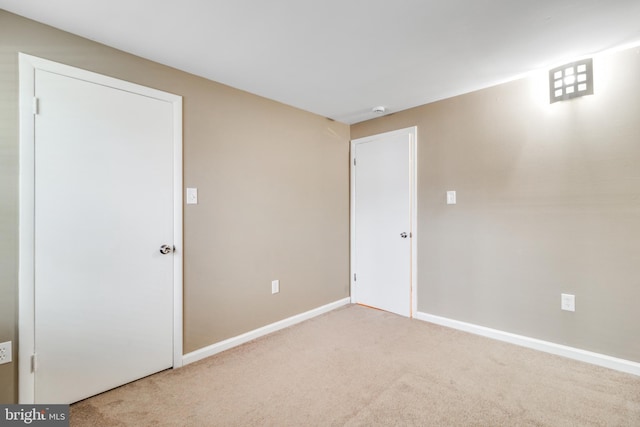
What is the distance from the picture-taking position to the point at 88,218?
1.82 metres

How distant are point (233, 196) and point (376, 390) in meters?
1.88

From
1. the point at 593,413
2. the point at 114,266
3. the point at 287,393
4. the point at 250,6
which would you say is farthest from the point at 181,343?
the point at 593,413

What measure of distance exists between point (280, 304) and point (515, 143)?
2.66 metres

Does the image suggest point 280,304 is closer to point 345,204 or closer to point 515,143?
point 345,204

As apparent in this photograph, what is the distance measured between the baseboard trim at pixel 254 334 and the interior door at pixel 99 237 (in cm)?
20

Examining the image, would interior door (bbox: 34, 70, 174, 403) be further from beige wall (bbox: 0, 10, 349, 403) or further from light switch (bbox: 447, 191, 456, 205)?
light switch (bbox: 447, 191, 456, 205)

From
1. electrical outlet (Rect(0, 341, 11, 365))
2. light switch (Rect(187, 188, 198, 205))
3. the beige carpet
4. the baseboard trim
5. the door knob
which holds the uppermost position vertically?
light switch (Rect(187, 188, 198, 205))

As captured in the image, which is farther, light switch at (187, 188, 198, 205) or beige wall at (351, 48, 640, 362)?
light switch at (187, 188, 198, 205)

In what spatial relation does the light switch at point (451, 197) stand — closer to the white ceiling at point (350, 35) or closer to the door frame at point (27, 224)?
the white ceiling at point (350, 35)

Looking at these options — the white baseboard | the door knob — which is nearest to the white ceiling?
the door knob

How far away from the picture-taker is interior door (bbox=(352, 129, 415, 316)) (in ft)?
10.5

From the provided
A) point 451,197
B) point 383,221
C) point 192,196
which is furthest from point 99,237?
point 451,197

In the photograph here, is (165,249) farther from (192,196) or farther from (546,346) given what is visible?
(546,346)

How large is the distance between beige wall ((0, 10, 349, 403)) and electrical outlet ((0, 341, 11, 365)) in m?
0.03
